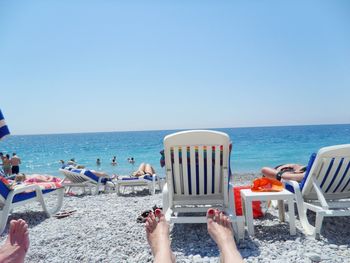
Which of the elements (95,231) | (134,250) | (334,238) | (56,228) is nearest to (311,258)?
(334,238)

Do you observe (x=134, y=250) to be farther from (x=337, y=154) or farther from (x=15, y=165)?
(x=15, y=165)

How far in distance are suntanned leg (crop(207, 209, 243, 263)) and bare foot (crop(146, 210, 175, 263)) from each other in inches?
13.5

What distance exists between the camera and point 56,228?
3922 millimetres

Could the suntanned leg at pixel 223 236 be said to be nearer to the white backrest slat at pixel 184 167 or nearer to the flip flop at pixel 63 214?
the white backrest slat at pixel 184 167

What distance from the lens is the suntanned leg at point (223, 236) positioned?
1857 mm

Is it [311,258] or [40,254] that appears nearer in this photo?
[311,258]

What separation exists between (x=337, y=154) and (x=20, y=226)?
10.4 feet

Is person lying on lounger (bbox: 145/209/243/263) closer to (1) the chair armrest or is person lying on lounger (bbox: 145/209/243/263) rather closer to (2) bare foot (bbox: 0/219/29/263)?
(2) bare foot (bbox: 0/219/29/263)

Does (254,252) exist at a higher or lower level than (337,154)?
lower

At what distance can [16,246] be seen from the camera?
6.81 feet

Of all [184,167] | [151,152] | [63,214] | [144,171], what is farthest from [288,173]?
[151,152]

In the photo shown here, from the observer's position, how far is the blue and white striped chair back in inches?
132

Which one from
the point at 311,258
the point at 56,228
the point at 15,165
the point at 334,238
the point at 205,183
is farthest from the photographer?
the point at 15,165

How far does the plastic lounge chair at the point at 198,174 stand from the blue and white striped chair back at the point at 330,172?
38.4 inches
